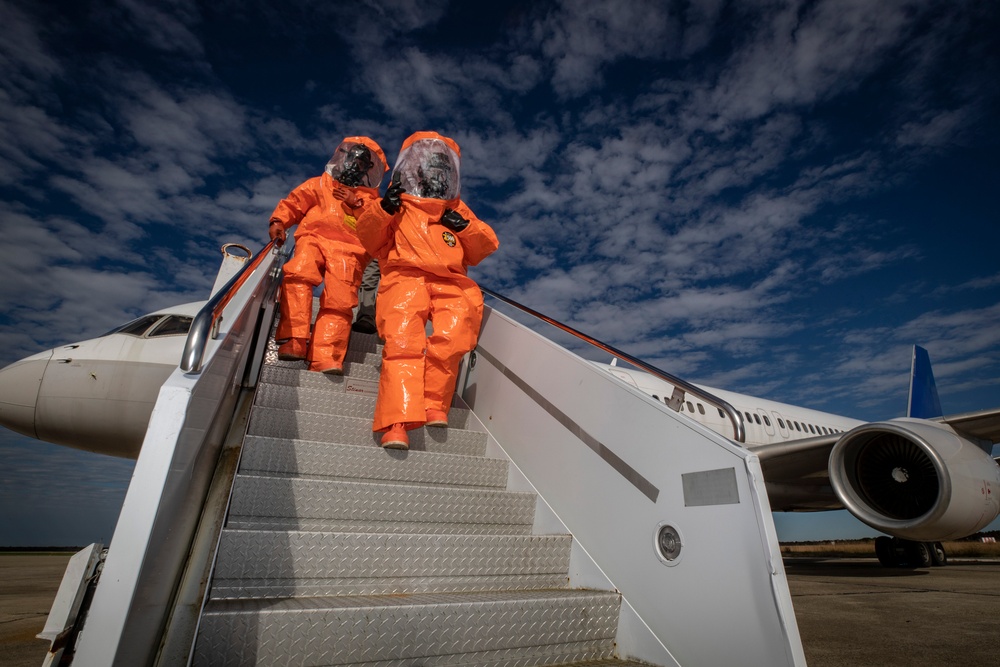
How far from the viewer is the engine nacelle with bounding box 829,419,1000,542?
173 inches

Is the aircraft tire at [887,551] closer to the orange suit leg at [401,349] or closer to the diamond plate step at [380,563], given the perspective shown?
the diamond plate step at [380,563]

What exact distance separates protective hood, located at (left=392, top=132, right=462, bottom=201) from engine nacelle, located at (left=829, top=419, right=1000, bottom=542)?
4458 mm

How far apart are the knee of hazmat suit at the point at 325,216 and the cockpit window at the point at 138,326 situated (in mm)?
1777

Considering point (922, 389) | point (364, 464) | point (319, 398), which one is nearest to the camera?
point (364, 464)

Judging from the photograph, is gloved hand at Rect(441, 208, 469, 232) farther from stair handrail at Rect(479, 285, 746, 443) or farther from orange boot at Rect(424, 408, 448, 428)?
orange boot at Rect(424, 408, 448, 428)

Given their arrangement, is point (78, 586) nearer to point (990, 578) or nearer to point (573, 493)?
point (573, 493)

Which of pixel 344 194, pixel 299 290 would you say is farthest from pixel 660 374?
pixel 344 194

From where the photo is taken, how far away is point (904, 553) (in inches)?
395

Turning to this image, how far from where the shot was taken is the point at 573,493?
2945 mm

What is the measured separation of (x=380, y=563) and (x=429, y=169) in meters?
2.94

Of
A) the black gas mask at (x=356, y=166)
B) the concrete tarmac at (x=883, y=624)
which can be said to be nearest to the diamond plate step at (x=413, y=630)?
the concrete tarmac at (x=883, y=624)

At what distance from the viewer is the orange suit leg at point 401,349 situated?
3305 millimetres

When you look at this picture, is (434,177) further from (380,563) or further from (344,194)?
(380,563)

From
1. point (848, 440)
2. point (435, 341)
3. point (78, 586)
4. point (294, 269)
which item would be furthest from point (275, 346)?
point (848, 440)
